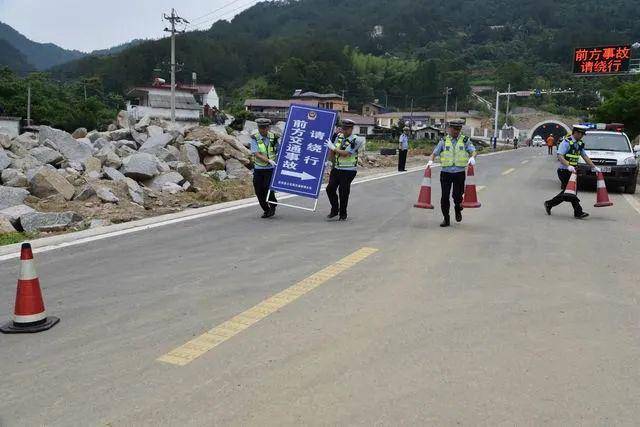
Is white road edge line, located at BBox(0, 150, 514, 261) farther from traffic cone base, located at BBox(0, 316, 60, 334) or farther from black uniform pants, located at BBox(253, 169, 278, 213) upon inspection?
traffic cone base, located at BBox(0, 316, 60, 334)

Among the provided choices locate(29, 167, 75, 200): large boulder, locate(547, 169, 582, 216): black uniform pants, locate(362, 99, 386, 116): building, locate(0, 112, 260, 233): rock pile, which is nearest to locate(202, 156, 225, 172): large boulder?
locate(0, 112, 260, 233): rock pile

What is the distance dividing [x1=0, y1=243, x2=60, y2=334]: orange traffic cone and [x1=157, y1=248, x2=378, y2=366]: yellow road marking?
125cm

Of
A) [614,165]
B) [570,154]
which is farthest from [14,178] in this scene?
[614,165]

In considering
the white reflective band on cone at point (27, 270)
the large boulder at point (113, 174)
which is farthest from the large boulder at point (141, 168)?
the white reflective band on cone at point (27, 270)

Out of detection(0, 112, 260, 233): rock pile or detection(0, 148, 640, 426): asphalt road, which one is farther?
detection(0, 112, 260, 233): rock pile

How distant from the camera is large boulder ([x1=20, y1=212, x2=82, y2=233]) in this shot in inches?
366

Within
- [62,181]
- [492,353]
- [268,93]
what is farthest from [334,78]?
[492,353]

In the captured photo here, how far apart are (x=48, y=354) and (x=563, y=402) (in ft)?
11.3

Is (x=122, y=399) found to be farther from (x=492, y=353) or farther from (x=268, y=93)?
(x=268, y=93)

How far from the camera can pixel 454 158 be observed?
9180 mm

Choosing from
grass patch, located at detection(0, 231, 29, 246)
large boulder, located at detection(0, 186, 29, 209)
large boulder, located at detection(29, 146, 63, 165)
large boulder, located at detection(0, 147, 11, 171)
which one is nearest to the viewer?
grass patch, located at detection(0, 231, 29, 246)

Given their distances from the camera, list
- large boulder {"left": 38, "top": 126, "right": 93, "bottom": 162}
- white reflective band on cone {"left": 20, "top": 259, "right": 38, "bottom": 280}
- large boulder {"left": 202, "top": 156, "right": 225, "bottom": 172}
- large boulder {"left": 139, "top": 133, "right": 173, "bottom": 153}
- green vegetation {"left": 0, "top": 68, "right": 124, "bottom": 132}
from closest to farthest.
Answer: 1. white reflective band on cone {"left": 20, "top": 259, "right": 38, "bottom": 280}
2. large boulder {"left": 38, "top": 126, "right": 93, "bottom": 162}
3. large boulder {"left": 202, "top": 156, "right": 225, "bottom": 172}
4. large boulder {"left": 139, "top": 133, "right": 173, "bottom": 153}
5. green vegetation {"left": 0, "top": 68, "right": 124, "bottom": 132}

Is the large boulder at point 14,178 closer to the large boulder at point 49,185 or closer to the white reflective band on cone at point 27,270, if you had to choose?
the large boulder at point 49,185

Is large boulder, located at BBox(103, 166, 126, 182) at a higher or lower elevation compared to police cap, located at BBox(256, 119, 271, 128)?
lower
